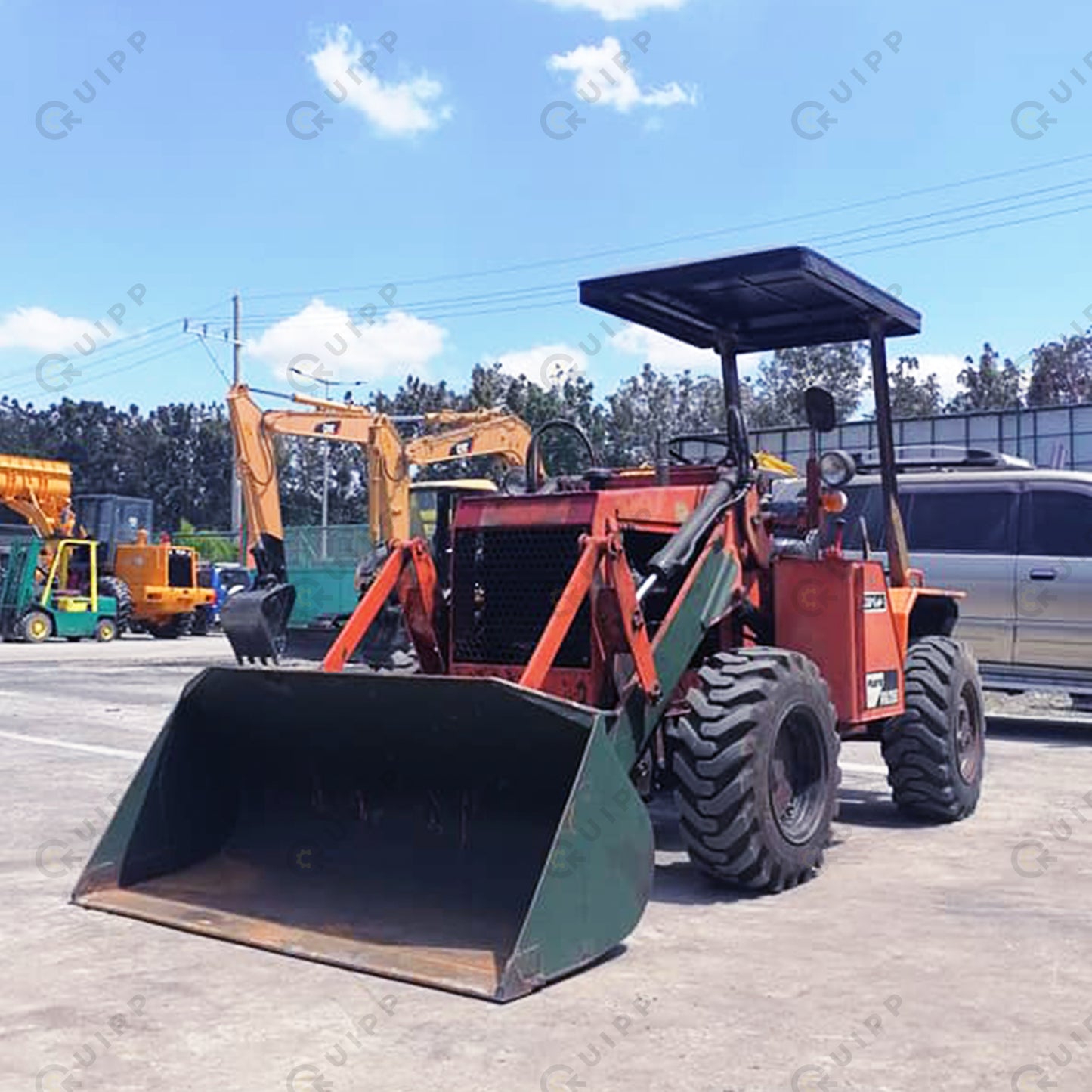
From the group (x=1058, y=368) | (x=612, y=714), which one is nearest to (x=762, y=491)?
(x=612, y=714)

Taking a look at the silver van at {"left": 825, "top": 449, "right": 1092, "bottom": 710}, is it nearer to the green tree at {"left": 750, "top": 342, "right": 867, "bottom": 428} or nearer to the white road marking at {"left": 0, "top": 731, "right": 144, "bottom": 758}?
the white road marking at {"left": 0, "top": 731, "right": 144, "bottom": 758}

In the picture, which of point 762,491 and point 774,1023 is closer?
point 774,1023

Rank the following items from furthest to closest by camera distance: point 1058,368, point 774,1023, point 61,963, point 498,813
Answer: point 1058,368 < point 498,813 < point 61,963 < point 774,1023

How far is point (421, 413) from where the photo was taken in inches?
2299

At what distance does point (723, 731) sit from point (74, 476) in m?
72.4

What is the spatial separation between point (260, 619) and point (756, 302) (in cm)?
332

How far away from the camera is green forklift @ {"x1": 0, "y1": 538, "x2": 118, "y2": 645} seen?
27531 mm

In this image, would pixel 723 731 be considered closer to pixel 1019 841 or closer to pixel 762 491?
pixel 762 491

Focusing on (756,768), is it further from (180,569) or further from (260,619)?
(180,569)

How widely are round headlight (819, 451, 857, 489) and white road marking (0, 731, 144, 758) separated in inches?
233

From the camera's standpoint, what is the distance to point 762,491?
719cm

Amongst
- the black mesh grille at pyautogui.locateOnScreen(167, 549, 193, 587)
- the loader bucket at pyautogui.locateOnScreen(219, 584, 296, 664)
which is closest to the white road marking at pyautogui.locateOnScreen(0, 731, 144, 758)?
the loader bucket at pyautogui.locateOnScreen(219, 584, 296, 664)

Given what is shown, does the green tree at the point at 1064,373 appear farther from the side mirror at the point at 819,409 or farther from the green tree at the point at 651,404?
the side mirror at the point at 819,409

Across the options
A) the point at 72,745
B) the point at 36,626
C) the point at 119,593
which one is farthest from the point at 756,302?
the point at 119,593
